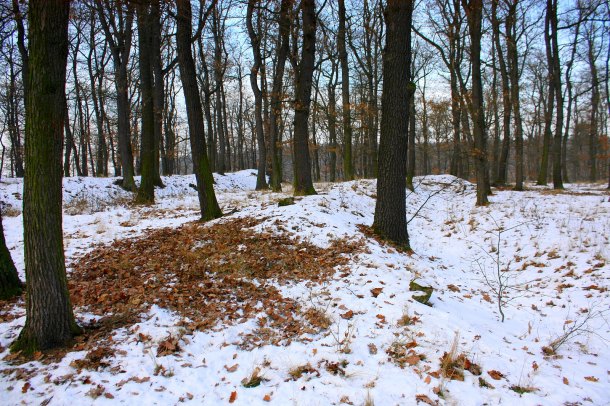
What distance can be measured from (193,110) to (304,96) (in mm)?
3591

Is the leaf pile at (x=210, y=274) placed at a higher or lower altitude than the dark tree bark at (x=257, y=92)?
lower

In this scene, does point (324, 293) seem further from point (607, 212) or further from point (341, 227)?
point (607, 212)

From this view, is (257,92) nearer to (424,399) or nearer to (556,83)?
(556,83)

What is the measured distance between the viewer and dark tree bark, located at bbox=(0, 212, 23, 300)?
15.8ft

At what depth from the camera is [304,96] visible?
420 inches

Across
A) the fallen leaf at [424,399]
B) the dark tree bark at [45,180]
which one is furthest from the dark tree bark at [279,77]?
the fallen leaf at [424,399]

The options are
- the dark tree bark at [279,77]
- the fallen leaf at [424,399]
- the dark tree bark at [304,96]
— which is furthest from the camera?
the dark tree bark at [279,77]

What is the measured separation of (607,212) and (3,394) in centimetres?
1240

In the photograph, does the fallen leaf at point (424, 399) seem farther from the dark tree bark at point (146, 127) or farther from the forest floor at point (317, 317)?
the dark tree bark at point (146, 127)

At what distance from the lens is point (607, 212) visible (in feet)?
29.7

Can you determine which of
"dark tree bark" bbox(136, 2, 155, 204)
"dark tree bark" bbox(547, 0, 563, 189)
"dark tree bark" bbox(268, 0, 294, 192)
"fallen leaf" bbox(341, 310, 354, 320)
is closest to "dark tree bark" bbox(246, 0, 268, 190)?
"dark tree bark" bbox(268, 0, 294, 192)

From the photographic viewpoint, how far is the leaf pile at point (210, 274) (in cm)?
454

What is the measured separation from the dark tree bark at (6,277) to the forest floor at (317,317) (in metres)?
0.34

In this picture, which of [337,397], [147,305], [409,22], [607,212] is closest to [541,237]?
[607,212]
